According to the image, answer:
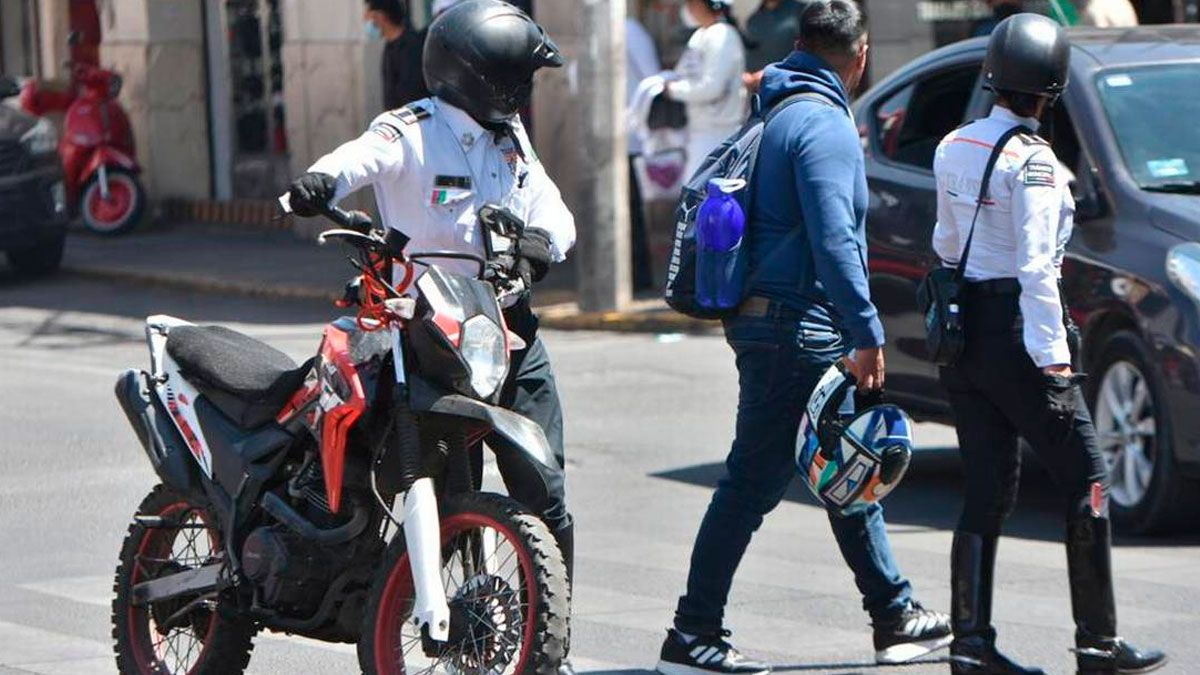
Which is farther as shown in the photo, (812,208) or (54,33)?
(54,33)

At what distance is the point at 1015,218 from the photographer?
6258 mm

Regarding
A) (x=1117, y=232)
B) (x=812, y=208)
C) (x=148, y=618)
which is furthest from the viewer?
(x=1117, y=232)

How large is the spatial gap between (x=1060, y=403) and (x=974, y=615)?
1.99 feet

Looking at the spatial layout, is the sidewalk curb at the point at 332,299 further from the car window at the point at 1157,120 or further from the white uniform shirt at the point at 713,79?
the car window at the point at 1157,120

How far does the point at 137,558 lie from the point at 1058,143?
442 cm

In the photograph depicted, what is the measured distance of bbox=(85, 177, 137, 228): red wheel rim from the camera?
19953 millimetres

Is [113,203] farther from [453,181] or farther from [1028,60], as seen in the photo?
[1028,60]

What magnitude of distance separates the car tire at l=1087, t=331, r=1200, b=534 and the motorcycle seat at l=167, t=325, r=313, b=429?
350 centimetres

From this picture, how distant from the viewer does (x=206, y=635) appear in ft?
20.8

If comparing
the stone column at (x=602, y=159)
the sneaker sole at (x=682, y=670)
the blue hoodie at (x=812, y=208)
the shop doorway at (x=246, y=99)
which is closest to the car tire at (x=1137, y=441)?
the blue hoodie at (x=812, y=208)

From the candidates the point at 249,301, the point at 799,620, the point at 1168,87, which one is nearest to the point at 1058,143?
the point at 1168,87

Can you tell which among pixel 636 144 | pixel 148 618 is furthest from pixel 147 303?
pixel 148 618

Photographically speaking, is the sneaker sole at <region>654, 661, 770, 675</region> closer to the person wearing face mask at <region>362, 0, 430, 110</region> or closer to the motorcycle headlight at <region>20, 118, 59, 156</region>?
the person wearing face mask at <region>362, 0, 430, 110</region>

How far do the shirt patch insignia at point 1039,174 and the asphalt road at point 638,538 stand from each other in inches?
56.1
